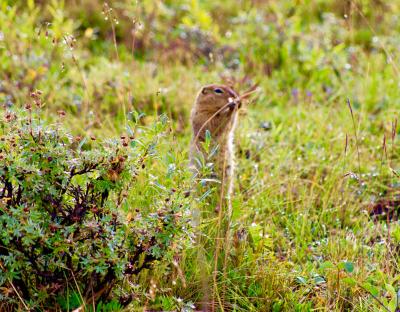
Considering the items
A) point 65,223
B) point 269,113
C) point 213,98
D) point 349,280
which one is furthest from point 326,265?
point 269,113

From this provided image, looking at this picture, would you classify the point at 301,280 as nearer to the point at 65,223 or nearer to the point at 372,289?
the point at 372,289

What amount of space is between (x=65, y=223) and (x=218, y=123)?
6.42 ft

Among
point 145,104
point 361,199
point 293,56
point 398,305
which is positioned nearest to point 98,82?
point 145,104

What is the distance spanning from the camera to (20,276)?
2842 mm

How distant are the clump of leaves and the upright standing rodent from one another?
3.85 ft

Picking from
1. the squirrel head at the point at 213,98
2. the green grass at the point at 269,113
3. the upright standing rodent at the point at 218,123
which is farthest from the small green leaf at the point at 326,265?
the squirrel head at the point at 213,98

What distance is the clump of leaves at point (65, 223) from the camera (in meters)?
2.68

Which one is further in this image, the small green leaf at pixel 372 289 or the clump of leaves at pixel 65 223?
the small green leaf at pixel 372 289

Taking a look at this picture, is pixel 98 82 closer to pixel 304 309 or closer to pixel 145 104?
pixel 145 104

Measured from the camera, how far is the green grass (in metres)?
3.24

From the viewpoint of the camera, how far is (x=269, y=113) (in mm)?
5629

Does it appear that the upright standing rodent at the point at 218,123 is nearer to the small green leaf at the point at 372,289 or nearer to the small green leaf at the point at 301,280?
the small green leaf at the point at 301,280

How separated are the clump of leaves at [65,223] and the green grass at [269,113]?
211mm

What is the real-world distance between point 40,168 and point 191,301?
3.10 feet
